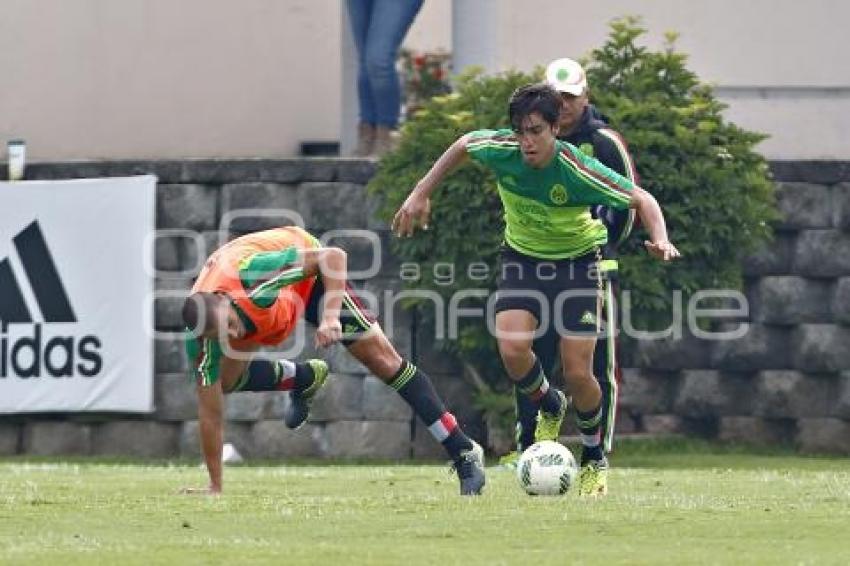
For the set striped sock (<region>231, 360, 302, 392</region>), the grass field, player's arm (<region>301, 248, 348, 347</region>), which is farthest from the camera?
striped sock (<region>231, 360, 302, 392</region>)

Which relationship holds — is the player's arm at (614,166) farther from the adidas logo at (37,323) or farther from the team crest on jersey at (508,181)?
the adidas logo at (37,323)

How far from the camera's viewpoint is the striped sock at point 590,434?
13.7 m

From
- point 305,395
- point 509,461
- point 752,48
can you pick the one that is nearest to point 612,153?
point 305,395

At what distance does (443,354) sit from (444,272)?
75 cm

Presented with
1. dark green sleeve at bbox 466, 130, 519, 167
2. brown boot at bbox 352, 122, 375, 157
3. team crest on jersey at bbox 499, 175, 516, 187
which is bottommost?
brown boot at bbox 352, 122, 375, 157

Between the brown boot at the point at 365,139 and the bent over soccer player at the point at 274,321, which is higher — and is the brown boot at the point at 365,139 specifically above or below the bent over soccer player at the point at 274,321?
above

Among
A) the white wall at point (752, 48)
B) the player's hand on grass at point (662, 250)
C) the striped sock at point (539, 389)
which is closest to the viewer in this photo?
the player's hand on grass at point (662, 250)

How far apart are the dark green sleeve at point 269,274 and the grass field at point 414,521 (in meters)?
1.00

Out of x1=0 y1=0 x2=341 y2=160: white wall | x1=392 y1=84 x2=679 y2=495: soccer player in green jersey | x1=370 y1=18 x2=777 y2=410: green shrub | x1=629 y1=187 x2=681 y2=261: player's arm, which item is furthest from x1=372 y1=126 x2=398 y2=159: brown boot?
x1=629 y1=187 x2=681 y2=261: player's arm

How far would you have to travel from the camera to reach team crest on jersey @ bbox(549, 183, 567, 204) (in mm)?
13492

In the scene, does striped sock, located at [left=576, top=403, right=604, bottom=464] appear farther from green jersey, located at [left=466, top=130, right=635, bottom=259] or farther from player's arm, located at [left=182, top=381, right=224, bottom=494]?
player's arm, located at [left=182, top=381, right=224, bottom=494]

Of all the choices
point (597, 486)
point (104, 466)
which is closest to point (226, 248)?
point (597, 486)

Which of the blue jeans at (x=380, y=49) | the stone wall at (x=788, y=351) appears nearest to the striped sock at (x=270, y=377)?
the stone wall at (x=788, y=351)

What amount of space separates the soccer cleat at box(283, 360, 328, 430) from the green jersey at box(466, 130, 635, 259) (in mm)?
1354
